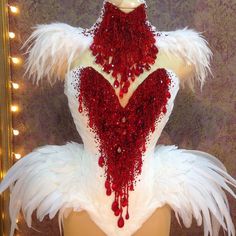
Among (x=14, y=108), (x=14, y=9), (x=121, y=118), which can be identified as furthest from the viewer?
(x=14, y=108)

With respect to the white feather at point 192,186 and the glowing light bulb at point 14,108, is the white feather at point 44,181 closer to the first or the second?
the white feather at point 192,186

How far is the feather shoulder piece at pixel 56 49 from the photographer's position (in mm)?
1250

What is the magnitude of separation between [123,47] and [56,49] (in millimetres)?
202

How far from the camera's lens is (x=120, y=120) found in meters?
1.21

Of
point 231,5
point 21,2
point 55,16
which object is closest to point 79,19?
point 55,16

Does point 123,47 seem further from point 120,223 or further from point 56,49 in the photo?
point 120,223

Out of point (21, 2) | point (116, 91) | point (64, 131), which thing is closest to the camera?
point (116, 91)

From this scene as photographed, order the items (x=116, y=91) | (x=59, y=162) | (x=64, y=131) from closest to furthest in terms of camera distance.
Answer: (x=116, y=91), (x=59, y=162), (x=64, y=131)

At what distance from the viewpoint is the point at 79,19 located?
5.88 feet

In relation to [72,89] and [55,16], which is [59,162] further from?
[55,16]

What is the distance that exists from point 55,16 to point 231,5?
76 cm

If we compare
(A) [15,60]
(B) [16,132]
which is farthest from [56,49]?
(B) [16,132]

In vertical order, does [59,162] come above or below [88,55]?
below

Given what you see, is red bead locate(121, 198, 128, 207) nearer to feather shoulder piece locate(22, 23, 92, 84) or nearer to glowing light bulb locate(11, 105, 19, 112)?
feather shoulder piece locate(22, 23, 92, 84)
